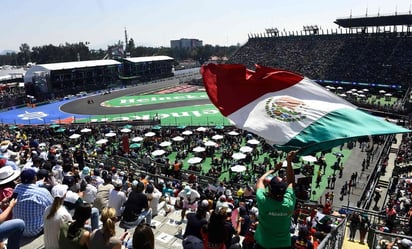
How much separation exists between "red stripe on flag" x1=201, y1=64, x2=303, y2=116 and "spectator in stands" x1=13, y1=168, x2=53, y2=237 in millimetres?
4350

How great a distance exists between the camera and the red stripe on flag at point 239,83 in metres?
8.62

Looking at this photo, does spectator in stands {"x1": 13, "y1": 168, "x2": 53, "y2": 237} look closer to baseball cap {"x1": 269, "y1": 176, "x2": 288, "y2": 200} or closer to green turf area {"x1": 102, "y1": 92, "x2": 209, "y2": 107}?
baseball cap {"x1": 269, "y1": 176, "x2": 288, "y2": 200}

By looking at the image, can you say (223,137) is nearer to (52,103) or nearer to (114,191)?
(114,191)

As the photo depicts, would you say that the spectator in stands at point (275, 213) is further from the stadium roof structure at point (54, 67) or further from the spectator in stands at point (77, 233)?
the stadium roof structure at point (54, 67)

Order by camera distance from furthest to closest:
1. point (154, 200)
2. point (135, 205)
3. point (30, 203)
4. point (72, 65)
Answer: point (72, 65) → point (154, 200) → point (135, 205) → point (30, 203)

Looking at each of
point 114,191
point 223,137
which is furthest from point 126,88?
point 114,191

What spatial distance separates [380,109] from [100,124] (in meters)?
34.4

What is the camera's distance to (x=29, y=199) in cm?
689

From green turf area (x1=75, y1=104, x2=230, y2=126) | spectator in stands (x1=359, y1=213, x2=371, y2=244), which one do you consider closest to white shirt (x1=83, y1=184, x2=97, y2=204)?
spectator in stands (x1=359, y1=213, x2=371, y2=244)

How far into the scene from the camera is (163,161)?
81.6ft

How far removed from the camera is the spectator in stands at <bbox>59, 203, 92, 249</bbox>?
18.2 feet

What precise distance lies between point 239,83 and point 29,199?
535cm

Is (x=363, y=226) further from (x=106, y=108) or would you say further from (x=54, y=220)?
(x=106, y=108)

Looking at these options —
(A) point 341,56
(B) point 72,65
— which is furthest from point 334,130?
(A) point 341,56
